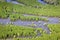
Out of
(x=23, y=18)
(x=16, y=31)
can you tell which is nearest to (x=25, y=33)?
(x=16, y=31)

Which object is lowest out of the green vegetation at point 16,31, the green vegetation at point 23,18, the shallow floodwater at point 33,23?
the green vegetation at point 16,31

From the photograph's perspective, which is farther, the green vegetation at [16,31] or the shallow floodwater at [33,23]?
the shallow floodwater at [33,23]

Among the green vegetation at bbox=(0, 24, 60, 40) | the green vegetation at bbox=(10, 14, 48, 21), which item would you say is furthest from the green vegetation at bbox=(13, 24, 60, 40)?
the green vegetation at bbox=(10, 14, 48, 21)

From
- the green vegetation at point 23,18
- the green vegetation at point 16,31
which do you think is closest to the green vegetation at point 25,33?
the green vegetation at point 16,31

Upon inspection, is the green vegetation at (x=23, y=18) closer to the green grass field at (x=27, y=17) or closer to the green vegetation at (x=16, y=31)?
the green grass field at (x=27, y=17)

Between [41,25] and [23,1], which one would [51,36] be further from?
[23,1]

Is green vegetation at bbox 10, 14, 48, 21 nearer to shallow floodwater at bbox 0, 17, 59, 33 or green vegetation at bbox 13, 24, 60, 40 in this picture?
shallow floodwater at bbox 0, 17, 59, 33

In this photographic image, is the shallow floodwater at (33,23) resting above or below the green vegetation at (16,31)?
above

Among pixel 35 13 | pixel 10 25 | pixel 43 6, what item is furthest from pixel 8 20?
pixel 43 6

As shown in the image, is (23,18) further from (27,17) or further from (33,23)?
(33,23)

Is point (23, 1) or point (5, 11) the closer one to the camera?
point (5, 11)

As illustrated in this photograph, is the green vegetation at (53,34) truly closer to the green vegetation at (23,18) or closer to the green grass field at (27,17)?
the green grass field at (27,17)
